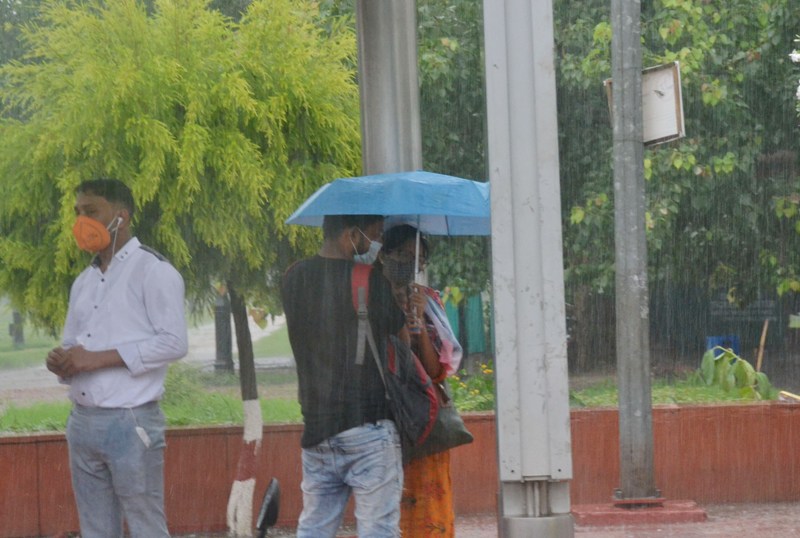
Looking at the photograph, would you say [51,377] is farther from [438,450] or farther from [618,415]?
[438,450]

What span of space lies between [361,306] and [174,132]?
8.19ft

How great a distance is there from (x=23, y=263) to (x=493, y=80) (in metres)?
3.56

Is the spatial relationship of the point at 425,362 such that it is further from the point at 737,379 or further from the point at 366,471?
the point at 737,379

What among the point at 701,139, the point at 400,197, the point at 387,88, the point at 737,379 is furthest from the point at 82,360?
the point at 701,139

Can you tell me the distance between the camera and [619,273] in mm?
7961

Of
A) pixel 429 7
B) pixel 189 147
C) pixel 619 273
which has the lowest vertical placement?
pixel 619 273

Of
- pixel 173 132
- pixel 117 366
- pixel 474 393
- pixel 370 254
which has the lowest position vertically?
pixel 474 393

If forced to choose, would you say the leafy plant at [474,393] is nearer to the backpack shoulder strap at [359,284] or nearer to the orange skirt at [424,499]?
the orange skirt at [424,499]

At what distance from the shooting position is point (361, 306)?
13.4 feet

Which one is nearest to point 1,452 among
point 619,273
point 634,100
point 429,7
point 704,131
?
point 619,273

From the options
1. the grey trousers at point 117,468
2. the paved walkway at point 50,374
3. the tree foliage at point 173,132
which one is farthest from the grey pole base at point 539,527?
the paved walkway at point 50,374

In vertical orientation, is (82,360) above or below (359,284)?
below

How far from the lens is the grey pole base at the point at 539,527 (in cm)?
354

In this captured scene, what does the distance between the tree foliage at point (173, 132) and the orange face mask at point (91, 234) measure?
171cm
